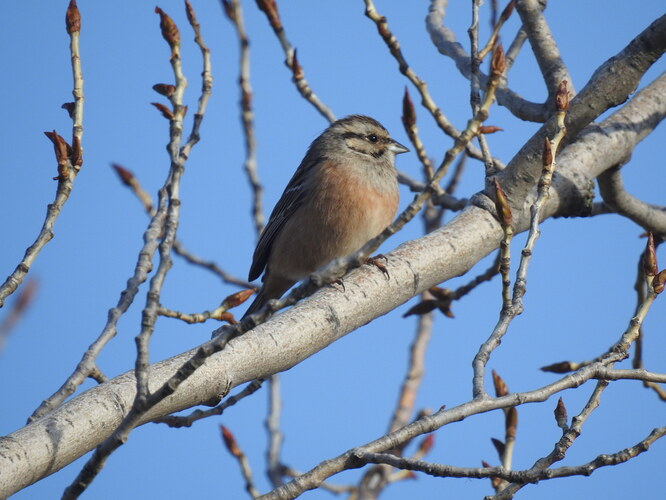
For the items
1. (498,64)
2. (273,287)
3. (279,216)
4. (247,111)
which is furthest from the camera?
(279,216)

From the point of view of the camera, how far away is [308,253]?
6.75 metres

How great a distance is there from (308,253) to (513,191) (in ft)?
7.89

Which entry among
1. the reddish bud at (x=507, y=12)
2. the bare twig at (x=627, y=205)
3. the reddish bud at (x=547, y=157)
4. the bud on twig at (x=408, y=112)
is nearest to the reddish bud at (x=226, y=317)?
the bud on twig at (x=408, y=112)

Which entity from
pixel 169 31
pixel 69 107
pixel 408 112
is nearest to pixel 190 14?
pixel 169 31

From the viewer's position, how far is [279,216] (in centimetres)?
717

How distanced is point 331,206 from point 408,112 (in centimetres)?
151

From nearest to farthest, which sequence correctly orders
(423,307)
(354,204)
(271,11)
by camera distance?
(271,11) → (423,307) → (354,204)

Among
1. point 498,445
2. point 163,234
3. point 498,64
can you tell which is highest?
point 498,64

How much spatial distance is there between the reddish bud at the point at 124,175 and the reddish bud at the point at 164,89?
2.16 meters

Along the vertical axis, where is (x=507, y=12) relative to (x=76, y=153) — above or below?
above

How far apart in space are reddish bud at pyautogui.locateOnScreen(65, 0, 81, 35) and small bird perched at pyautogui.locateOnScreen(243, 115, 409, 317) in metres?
3.00

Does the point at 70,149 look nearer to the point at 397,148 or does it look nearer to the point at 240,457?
the point at 240,457

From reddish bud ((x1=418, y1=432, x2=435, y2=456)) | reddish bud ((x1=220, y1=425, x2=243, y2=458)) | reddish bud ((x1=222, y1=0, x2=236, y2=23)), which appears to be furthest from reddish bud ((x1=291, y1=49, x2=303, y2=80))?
reddish bud ((x1=418, y1=432, x2=435, y2=456))

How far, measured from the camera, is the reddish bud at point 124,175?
6320 mm
